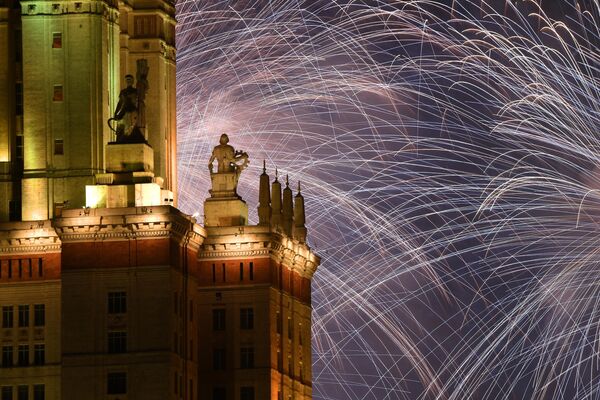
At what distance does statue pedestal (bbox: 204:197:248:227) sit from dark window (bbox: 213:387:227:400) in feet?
34.4

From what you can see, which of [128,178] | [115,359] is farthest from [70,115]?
[115,359]

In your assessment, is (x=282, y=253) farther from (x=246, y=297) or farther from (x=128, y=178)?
(x=128, y=178)

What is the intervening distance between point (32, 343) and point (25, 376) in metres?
2.11

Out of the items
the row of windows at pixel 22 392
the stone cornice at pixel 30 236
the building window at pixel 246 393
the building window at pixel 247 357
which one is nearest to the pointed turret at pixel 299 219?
the building window at pixel 247 357

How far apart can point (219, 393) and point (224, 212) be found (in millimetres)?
11574

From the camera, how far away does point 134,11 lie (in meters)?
168

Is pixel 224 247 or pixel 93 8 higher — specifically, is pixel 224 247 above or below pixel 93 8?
below

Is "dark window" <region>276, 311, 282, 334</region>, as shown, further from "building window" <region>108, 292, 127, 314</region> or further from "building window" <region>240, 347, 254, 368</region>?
"building window" <region>108, 292, 127, 314</region>

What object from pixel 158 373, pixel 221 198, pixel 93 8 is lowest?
pixel 158 373

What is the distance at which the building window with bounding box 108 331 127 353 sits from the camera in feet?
500

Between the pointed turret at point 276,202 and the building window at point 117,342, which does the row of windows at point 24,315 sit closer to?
the building window at point 117,342

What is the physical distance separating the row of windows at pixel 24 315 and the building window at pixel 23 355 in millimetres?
1300

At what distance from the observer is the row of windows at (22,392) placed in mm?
155625

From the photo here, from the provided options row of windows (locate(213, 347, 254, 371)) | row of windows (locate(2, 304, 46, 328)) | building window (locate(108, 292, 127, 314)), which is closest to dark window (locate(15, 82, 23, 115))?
row of windows (locate(2, 304, 46, 328))
